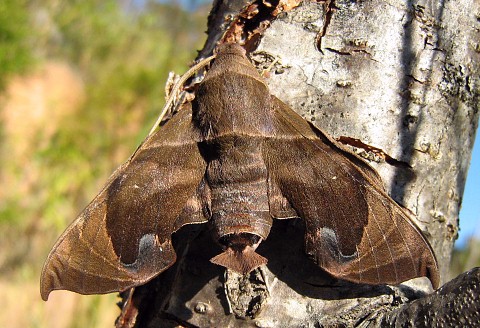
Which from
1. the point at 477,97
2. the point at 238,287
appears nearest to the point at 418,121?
the point at 477,97

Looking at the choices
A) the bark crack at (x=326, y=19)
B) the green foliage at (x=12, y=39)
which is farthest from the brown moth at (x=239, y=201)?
the green foliage at (x=12, y=39)

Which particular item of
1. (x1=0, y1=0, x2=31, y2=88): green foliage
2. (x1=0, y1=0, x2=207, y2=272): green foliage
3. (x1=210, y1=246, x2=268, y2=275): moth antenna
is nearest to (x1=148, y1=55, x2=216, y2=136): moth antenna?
(x1=210, y1=246, x2=268, y2=275): moth antenna

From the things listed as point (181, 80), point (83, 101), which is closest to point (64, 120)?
point (83, 101)

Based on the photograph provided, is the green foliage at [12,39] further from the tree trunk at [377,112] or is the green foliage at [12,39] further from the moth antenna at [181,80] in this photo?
the tree trunk at [377,112]

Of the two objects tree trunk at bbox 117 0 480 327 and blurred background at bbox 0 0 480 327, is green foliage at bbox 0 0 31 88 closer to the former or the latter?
blurred background at bbox 0 0 480 327

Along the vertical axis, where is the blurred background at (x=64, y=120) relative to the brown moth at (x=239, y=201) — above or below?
above

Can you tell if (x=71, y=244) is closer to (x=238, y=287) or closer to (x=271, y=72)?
(x=238, y=287)
